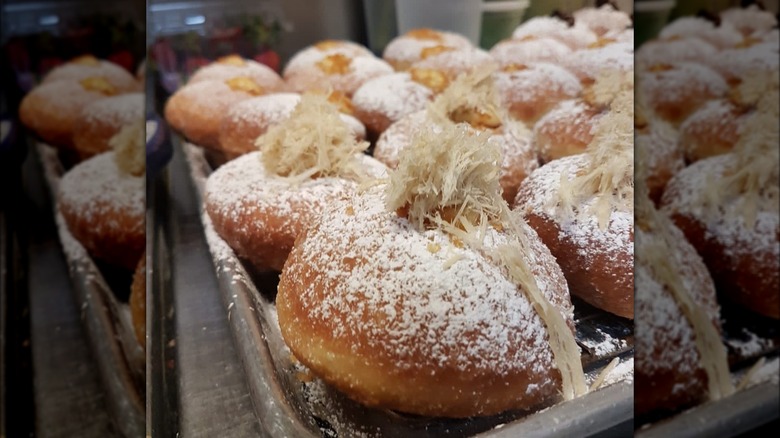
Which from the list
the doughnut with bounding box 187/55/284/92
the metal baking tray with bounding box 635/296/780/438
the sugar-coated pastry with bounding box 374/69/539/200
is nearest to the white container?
the sugar-coated pastry with bounding box 374/69/539/200

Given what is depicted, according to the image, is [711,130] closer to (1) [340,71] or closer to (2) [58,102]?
(2) [58,102]

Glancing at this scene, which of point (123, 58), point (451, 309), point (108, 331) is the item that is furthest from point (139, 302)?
point (451, 309)

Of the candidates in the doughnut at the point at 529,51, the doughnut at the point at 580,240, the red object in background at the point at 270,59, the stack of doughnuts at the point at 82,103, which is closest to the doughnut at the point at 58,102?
the stack of doughnuts at the point at 82,103

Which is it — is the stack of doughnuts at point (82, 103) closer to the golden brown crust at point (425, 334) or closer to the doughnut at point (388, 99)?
the golden brown crust at point (425, 334)

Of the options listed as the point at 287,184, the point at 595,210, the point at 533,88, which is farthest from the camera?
the point at 287,184

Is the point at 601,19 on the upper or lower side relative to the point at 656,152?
upper

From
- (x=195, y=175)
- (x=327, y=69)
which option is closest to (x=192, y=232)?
(x=195, y=175)
